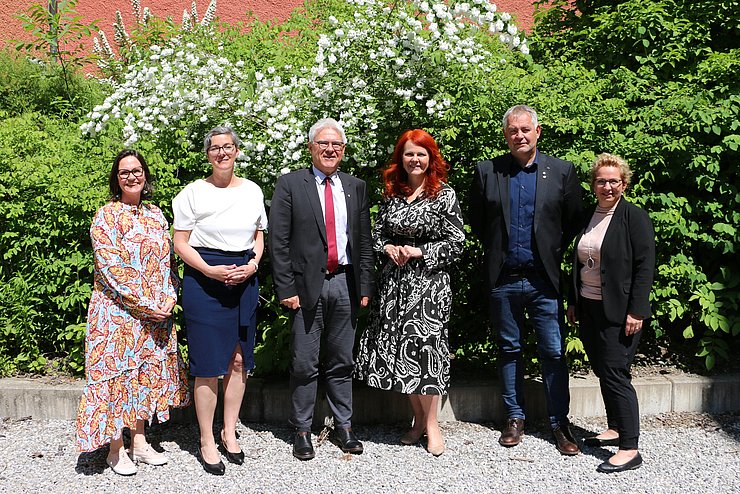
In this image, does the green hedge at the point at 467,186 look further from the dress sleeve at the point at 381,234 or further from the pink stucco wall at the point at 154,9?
the pink stucco wall at the point at 154,9

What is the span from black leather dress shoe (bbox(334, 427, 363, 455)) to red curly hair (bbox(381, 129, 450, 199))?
140 centimetres

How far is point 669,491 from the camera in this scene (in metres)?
3.73

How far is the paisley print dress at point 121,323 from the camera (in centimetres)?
381

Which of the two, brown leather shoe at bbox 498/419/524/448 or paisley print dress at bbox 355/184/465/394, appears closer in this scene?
paisley print dress at bbox 355/184/465/394

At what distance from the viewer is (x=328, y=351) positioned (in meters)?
4.27

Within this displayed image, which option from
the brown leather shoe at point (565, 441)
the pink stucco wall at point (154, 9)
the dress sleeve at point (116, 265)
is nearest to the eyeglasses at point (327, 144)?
the dress sleeve at point (116, 265)

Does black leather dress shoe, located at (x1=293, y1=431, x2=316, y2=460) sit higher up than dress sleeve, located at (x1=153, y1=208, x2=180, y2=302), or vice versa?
dress sleeve, located at (x1=153, y1=208, x2=180, y2=302)

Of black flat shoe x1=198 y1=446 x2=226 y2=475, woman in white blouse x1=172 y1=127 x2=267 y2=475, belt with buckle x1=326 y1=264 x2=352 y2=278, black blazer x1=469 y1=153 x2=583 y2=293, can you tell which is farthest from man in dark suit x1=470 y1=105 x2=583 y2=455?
black flat shoe x1=198 y1=446 x2=226 y2=475

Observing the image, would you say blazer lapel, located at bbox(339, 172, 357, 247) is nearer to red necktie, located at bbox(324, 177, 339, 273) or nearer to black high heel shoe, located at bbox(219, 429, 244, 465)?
red necktie, located at bbox(324, 177, 339, 273)

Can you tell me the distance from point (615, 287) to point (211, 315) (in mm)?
2182

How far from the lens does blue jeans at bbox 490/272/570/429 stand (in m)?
4.21

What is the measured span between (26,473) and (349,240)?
215 cm

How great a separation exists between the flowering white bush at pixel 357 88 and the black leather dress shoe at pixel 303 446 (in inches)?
64.5

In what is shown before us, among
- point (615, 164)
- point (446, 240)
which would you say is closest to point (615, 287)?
point (615, 164)
